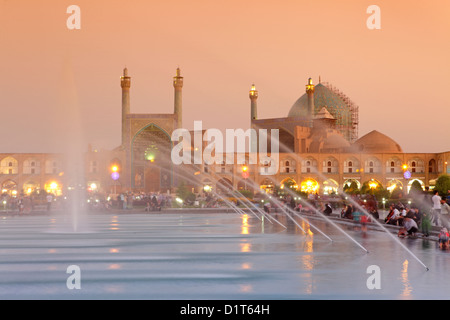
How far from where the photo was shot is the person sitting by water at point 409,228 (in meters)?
15.2

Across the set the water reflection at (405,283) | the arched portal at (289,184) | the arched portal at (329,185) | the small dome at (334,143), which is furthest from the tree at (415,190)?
the small dome at (334,143)

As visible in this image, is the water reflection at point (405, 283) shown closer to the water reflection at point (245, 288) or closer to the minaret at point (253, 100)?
the water reflection at point (245, 288)

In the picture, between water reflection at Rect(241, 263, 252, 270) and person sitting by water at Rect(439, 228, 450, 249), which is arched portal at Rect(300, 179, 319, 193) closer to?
person sitting by water at Rect(439, 228, 450, 249)

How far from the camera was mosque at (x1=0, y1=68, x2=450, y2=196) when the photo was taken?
63.6 m

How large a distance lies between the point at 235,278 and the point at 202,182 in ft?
183

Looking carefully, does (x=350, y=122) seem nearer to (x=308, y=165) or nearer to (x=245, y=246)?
(x=308, y=165)

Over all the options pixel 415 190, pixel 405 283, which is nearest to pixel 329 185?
pixel 415 190

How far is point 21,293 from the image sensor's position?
24.4 ft

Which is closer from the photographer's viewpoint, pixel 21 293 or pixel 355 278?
pixel 21 293

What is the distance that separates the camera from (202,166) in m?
64.3

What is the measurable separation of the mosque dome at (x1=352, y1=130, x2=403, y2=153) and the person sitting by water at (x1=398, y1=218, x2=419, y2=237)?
182ft

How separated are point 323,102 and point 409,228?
62437 mm
